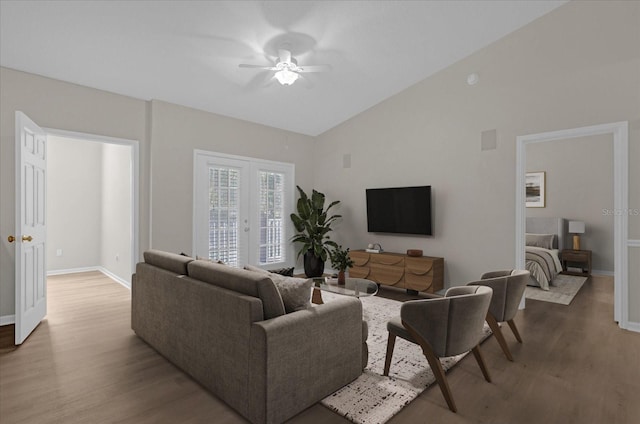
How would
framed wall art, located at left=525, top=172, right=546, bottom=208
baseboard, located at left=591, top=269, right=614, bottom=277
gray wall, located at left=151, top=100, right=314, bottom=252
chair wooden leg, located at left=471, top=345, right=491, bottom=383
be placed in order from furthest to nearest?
framed wall art, located at left=525, top=172, right=546, bottom=208, baseboard, located at left=591, top=269, right=614, bottom=277, gray wall, located at left=151, top=100, right=314, bottom=252, chair wooden leg, located at left=471, top=345, right=491, bottom=383

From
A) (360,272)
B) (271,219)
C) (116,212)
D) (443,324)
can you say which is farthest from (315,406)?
(116,212)

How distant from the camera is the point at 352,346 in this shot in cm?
243

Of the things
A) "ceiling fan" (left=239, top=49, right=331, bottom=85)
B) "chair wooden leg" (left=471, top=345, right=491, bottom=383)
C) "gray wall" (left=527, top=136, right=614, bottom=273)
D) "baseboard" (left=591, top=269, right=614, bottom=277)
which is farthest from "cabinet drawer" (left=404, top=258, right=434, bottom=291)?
"baseboard" (left=591, top=269, right=614, bottom=277)

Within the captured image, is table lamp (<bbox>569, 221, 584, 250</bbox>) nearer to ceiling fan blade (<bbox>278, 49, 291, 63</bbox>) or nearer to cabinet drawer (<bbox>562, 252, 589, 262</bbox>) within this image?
cabinet drawer (<bbox>562, 252, 589, 262</bbox>)

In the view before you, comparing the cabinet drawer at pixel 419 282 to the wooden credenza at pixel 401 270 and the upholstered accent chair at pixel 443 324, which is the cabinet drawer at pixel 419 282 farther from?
the upholstered accent chair at pixel 443 324

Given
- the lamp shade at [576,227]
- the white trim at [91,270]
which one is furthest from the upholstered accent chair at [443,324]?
the lamp shade at [576,227]

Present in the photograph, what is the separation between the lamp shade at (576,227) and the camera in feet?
22.1

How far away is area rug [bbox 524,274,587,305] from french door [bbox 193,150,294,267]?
162 inches

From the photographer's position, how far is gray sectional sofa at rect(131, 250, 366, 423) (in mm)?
1948

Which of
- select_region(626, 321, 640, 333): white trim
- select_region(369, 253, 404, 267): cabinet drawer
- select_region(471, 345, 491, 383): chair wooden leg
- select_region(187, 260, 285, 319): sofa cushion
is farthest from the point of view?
select_region(369, 253, 404, 267): cabinet drawer

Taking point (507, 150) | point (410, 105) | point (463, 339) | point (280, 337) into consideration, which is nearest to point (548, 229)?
point (507, 150)

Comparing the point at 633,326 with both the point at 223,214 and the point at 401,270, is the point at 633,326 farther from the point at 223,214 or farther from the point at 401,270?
the point at 223,214

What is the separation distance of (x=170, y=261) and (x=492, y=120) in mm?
4320

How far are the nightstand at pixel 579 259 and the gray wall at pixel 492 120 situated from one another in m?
3.30
